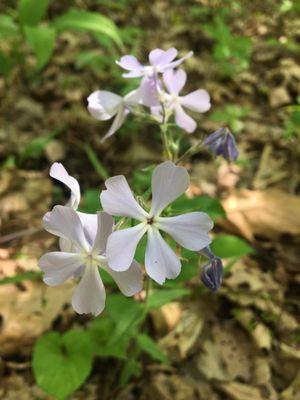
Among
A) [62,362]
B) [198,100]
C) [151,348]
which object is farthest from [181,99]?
[62,362]

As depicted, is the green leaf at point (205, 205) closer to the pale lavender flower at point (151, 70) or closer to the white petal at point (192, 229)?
the pale lavender flower at point (151, 70)

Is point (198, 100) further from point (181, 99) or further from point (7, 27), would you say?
point (7, 27)

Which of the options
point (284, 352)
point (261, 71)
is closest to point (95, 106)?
point (284, 352)

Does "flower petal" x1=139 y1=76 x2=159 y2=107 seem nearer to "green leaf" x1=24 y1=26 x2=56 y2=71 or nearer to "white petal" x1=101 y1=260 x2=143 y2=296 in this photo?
"white petal" x1=101 y1=260 x2=143 y2=296

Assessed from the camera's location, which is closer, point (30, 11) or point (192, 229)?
point (192, 229)

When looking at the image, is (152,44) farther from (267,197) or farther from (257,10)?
(267,197)
